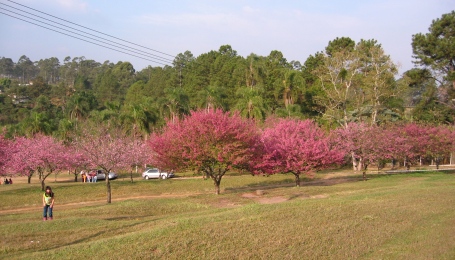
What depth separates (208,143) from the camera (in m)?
31.4

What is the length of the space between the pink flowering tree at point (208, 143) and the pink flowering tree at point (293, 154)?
3004mm

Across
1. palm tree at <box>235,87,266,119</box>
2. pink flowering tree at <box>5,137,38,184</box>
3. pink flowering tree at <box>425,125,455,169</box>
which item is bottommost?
pink flowering tree at <box>5,137,38,184</box>

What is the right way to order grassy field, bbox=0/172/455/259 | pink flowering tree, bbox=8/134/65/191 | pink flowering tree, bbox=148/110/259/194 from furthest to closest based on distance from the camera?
pink flowering tree, bbox=8/134/65/191, pink flowering tree, bbox=148/110/259/194, grassy field, bbox=0/172/455/259

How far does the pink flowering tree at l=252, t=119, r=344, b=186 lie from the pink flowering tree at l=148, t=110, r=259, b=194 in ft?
9.86

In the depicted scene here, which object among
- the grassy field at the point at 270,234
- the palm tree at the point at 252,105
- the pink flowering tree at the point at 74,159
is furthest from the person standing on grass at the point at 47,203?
the palm tree at the point at 252,105

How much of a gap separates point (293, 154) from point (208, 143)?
8.11 metres

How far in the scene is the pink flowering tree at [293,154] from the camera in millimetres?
35531

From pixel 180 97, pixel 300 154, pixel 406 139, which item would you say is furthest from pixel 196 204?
pixel 180 97

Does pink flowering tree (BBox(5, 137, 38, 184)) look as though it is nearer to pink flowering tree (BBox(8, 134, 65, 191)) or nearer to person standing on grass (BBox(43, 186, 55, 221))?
pink flowering tree (BBox(8, 134, 65, 191))

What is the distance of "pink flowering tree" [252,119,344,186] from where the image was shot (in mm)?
35531

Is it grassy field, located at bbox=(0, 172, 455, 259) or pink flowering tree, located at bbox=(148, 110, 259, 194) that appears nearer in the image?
grassy field, located at bbox=(0, 172, 455, 259)

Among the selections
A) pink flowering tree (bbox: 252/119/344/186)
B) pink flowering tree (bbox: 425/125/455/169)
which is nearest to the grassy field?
pink flowering tree (bbox: 252/119/344/186)

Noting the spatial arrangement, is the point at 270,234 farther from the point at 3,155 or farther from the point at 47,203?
the point at 3,155

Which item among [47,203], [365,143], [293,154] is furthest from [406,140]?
[47,203]
